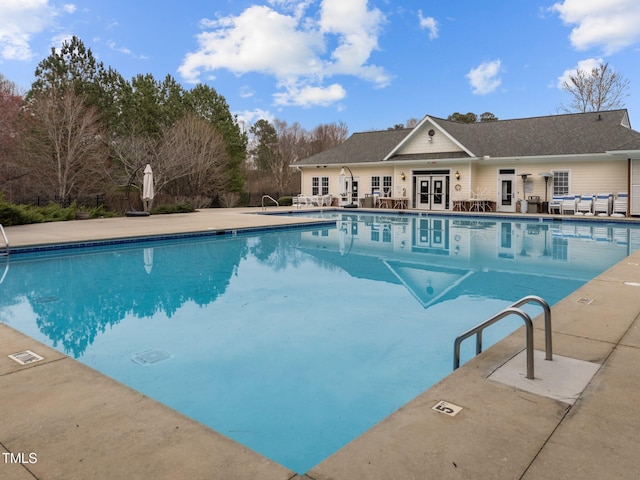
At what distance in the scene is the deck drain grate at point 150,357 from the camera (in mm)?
4293

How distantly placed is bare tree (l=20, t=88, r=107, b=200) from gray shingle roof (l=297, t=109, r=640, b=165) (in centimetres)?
1160

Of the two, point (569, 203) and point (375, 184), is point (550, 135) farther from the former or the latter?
point (375, 184)

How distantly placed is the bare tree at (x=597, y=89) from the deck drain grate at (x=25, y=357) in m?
32.9

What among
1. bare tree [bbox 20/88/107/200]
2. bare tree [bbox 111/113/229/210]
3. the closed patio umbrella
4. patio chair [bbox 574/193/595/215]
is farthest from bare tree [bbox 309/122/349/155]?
patio chair [bbox 574/193/595/215]

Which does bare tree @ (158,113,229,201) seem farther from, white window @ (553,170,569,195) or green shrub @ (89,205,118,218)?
white window @ (553,170,569,195)

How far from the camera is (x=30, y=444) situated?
2.34 m

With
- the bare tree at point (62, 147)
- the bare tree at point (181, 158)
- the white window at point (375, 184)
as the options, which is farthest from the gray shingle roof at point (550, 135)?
the bare tree at point (62, 147)

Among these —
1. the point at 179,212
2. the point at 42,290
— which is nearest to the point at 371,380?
the point at 42,290

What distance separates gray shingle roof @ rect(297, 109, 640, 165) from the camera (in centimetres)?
1905

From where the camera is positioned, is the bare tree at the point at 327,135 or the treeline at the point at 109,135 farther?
the bare tree at the point at 327,135

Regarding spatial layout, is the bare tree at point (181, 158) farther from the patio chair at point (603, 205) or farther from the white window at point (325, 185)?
the patio chair at point (603, 205)

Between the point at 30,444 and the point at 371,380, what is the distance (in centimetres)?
247

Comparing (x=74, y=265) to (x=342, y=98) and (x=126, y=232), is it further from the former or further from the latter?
(x=342, y=98)

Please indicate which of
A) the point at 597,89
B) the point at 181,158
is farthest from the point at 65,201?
the point at 597,89
